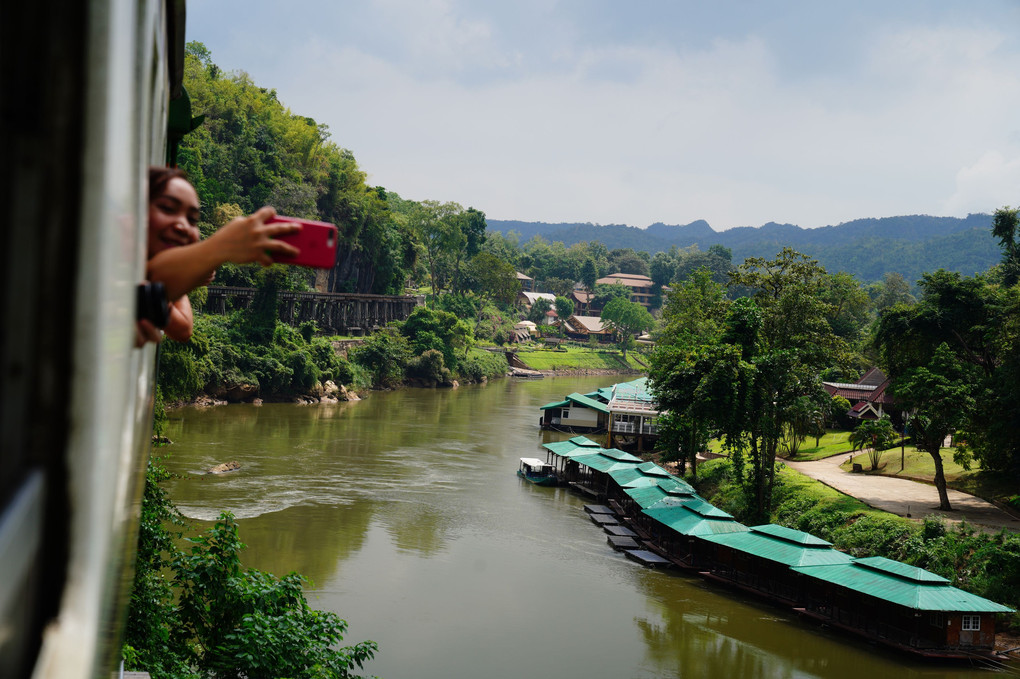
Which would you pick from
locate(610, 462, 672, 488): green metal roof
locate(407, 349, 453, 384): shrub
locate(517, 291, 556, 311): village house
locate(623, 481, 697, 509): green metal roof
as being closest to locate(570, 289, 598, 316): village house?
locate(517, 291, 556, 311): village house

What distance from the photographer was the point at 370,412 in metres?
35.8

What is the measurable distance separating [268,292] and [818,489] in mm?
26720

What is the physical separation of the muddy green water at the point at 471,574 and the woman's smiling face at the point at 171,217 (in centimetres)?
1187

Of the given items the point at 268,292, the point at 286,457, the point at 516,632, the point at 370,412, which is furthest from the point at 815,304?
the point at 268,292

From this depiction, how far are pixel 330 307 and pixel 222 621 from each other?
135ft

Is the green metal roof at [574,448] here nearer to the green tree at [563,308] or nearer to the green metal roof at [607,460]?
the green metal roof at [607,460]

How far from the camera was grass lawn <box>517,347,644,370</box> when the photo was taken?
63.0 m

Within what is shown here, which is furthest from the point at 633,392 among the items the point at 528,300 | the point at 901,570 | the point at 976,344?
the point at 528,300

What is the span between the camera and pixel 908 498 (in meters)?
20.0

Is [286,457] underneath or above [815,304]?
underneath

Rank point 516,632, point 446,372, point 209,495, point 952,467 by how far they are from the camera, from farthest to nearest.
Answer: point 446,372 → point 952,467 → point 209,495 → point 516,632

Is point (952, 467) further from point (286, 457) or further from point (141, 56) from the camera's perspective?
point (141, 56)

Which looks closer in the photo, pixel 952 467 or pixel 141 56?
pixel 141 56

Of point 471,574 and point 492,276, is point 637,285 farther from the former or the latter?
point 471,574
